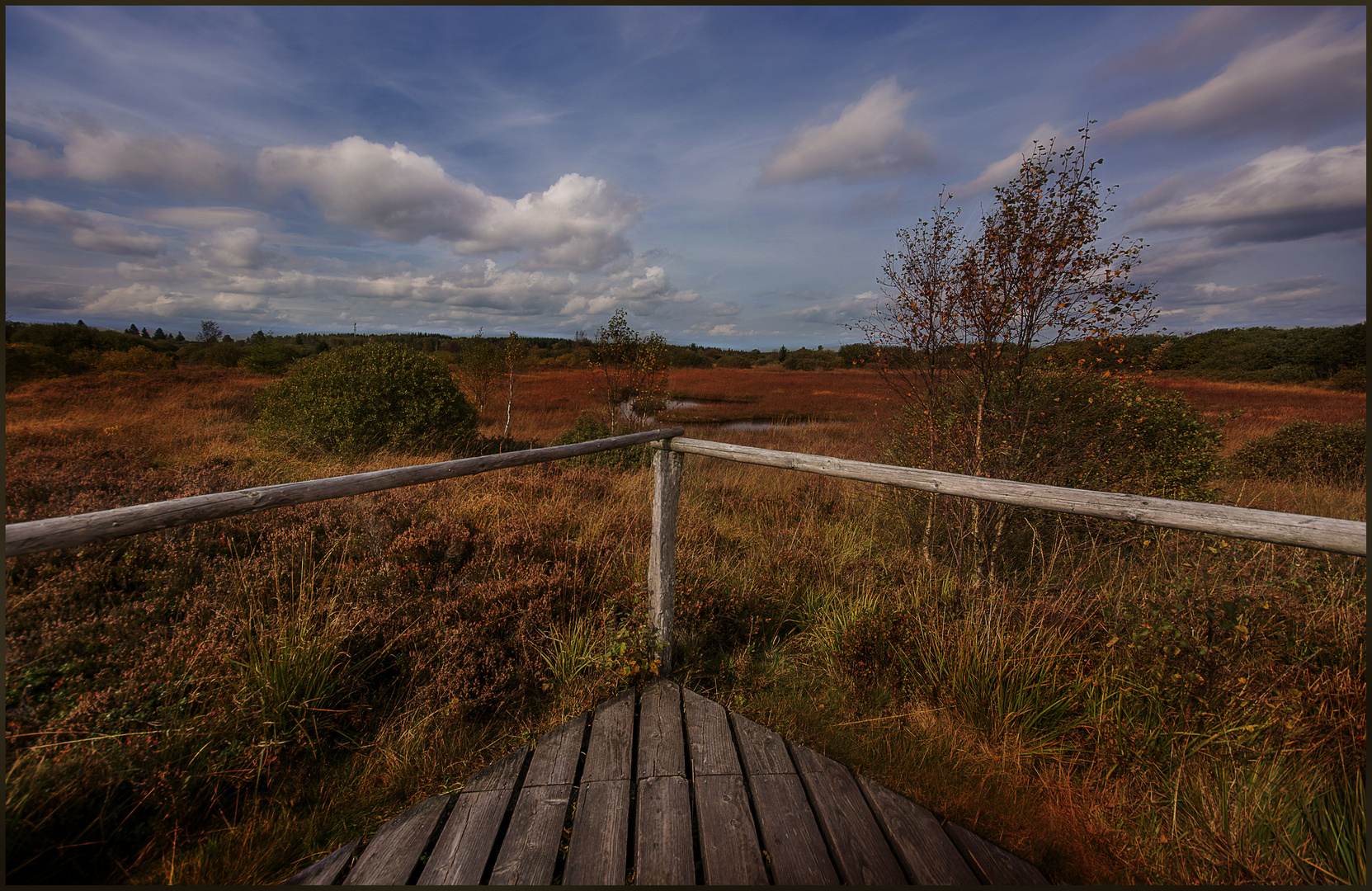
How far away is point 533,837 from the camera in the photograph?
85.0 inches

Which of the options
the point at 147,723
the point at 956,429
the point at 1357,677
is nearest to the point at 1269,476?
the point at 956,429

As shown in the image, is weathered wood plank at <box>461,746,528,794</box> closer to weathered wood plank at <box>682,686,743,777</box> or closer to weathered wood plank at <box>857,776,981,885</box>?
weathered wood plank at <box>682,686,743,777</box>

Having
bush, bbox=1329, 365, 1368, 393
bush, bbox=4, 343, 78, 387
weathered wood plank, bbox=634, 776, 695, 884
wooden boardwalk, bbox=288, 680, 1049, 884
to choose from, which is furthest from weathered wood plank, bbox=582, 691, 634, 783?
bush, bbox=1329, 365, 1368, 393

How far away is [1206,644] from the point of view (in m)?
2.71

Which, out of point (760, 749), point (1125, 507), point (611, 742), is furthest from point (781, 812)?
point (1125, 507)

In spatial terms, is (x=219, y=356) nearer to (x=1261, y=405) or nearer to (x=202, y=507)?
(x=202, y=507)

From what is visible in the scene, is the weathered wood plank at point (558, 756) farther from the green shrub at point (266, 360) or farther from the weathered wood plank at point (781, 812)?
the green shrub at point (266, 360)

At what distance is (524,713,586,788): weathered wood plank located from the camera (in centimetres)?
246

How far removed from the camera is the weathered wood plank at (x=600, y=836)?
2049 millimetres

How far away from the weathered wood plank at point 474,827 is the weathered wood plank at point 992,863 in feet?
5.91

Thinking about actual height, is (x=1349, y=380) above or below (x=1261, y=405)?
above

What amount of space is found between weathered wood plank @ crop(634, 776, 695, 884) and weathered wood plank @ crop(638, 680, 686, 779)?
6 centimetres

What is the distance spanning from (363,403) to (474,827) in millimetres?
10526

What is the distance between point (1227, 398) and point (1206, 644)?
23.9 m
